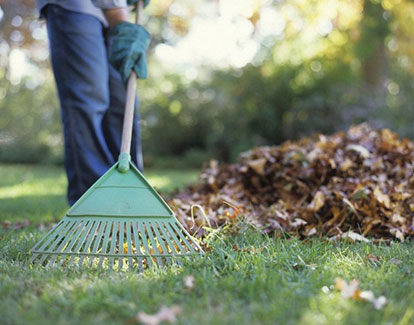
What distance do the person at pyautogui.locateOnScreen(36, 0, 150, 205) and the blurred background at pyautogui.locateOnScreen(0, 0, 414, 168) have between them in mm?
5115

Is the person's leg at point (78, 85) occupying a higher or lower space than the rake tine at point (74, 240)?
higher

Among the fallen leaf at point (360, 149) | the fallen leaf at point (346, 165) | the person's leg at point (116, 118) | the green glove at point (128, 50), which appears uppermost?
the green glove at point (128, 50)

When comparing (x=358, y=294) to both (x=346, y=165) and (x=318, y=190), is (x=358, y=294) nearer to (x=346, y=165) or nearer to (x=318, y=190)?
(x=318, y=190)

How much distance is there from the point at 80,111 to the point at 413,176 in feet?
7.05

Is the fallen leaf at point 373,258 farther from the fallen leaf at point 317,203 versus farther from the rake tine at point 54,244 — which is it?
the rake tine at point 54,244

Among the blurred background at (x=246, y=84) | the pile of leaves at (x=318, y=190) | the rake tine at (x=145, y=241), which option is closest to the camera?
the rake tine at (x=145, y=241)

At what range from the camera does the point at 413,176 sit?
2.99 m

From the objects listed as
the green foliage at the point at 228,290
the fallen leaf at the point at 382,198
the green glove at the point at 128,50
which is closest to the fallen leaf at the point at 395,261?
the green foliage at the point at 228,290

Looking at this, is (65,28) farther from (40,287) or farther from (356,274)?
(356,274)

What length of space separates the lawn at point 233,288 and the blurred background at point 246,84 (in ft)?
18.3

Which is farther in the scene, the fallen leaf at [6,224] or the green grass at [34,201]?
the green grass at [34,201]

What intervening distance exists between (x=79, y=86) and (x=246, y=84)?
20.1 feet

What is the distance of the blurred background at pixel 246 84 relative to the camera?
7746 mm

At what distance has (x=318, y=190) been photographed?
298cm
